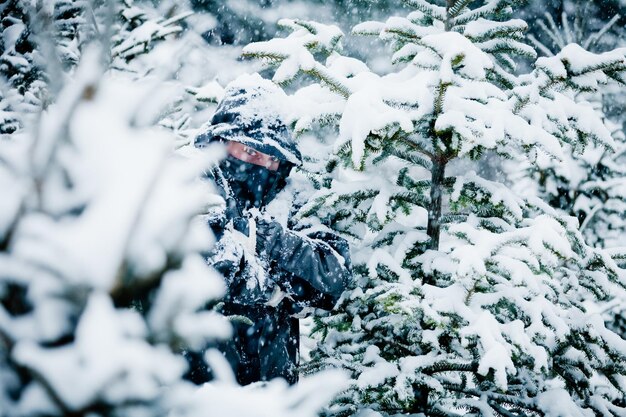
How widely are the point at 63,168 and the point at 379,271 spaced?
234 cm

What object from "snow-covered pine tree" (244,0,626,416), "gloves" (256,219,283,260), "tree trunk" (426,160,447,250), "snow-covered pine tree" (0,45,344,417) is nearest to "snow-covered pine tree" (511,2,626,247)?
"snow-covered pine tree" (244,0,626,416)

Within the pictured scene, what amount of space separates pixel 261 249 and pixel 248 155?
0.62 meters

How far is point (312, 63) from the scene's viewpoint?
2422mm

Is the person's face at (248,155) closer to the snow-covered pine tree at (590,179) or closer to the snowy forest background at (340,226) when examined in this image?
the snowy forest background at (340,226)

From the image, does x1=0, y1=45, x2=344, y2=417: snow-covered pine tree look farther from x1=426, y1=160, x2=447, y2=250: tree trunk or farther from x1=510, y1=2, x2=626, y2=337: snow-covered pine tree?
x1=510, y1=2, x2=626, y2=337: snow-covered pine tree

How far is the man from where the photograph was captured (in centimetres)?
268

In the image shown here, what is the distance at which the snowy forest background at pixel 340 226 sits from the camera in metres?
0.81

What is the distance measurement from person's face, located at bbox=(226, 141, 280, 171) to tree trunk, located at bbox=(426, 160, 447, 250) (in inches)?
44.0

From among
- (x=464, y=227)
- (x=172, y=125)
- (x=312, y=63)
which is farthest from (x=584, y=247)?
(x=172, y=125)

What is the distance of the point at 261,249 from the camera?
2859 millimetres

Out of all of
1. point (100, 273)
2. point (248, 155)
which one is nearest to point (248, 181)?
point (248, 155)

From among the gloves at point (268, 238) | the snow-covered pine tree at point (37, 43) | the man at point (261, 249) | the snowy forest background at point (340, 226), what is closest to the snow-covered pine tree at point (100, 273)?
the snowy forest background at point (340, 226)

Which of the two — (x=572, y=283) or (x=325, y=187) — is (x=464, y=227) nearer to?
(x=325, y=187)

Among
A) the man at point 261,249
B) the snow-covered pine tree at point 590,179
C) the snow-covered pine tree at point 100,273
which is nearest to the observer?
the snow-covered pine tree at point 100,273
